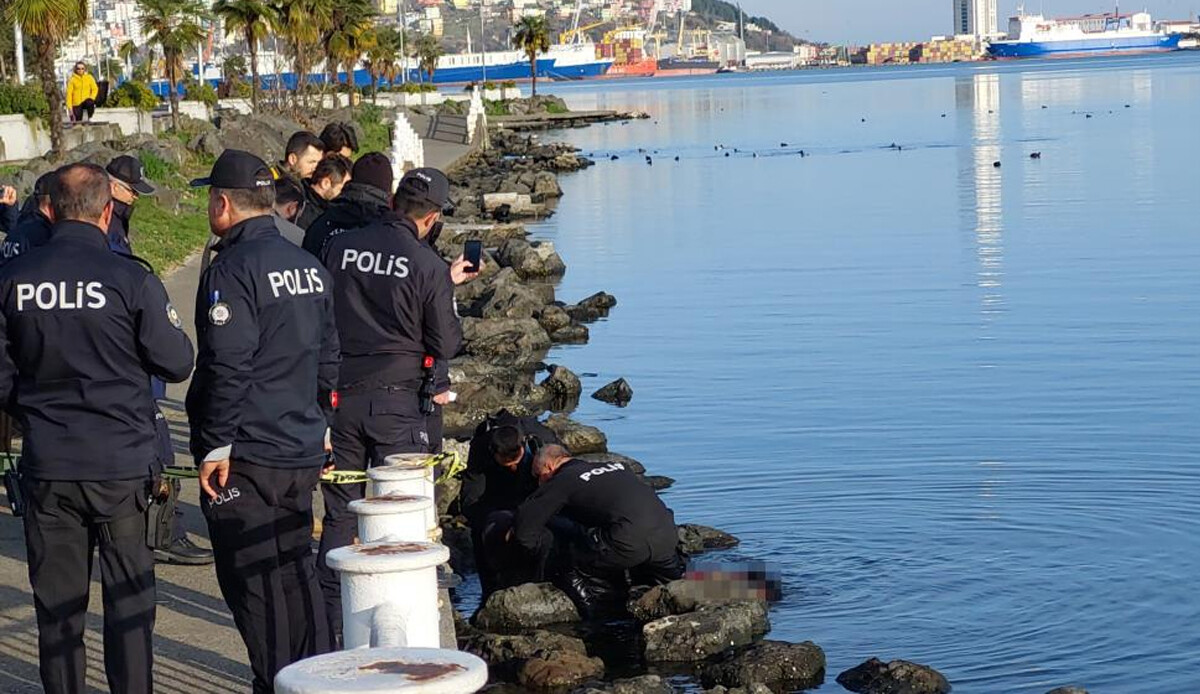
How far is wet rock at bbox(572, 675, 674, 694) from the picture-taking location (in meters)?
7.93

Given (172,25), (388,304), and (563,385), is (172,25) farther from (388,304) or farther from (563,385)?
(388,304)

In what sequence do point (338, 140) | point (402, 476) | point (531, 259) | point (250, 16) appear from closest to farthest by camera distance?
point (402, 476)
point (338, 140)
point (531, 259)
point (250, 16)

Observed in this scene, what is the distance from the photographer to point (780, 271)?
1073 inches

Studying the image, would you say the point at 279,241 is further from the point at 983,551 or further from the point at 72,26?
the point at 72,26

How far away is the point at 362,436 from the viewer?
24.8 ft

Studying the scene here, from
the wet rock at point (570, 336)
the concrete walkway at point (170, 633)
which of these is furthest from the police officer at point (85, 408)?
the wet rock at point (570, 336)

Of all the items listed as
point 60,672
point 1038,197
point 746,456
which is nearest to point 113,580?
point 60,672

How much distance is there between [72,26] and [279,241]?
2636cm

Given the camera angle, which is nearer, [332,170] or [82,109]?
[332,170]

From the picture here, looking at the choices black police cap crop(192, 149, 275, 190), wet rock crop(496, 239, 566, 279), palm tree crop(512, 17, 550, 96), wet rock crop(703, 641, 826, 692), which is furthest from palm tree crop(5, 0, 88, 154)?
palm tree crop(512, 17, 550, 96)

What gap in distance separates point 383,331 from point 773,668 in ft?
8.62

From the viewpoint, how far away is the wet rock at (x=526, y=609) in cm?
953

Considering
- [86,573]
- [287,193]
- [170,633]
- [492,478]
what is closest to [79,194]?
[86,573]

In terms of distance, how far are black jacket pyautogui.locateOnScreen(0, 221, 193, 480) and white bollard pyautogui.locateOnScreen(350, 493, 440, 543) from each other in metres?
0.83
